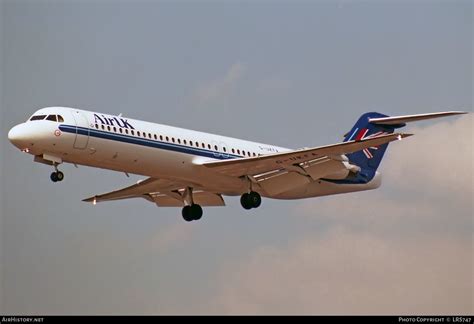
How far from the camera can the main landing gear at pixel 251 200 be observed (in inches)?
1762

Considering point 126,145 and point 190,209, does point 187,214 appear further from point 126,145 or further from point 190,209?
point 126,145

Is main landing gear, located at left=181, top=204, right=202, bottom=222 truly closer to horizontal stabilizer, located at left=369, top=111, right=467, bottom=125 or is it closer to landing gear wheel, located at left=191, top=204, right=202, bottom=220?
landing gear wheel, located at left=191, top=204, right=202, bottom=220

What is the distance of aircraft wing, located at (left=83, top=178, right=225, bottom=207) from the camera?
46.6 m

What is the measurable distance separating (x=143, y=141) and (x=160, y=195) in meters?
6.62

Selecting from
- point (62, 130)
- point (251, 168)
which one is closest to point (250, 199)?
point (251, 168)

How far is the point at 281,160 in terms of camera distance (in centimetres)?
4384

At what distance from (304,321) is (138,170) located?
8.60 meters

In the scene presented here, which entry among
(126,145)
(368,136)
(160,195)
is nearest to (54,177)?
(126,145)

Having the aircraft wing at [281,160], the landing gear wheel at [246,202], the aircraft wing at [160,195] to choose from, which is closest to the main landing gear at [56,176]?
the aircraft wing at [281,160]

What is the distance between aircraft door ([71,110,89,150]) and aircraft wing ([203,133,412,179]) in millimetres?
4484

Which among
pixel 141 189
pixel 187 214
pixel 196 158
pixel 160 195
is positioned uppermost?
pixel 160 195

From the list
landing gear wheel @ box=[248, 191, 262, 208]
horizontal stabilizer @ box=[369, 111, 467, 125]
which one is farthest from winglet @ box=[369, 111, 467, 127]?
landing gear wheel @ box=[248, 191, 262, 208]

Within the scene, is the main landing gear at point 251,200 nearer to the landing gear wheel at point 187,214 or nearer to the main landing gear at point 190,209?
the main landing gear at point 190,209

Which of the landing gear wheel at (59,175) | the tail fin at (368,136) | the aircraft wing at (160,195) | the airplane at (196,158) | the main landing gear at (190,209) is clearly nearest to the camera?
the landing gear wheel at (59,175)
